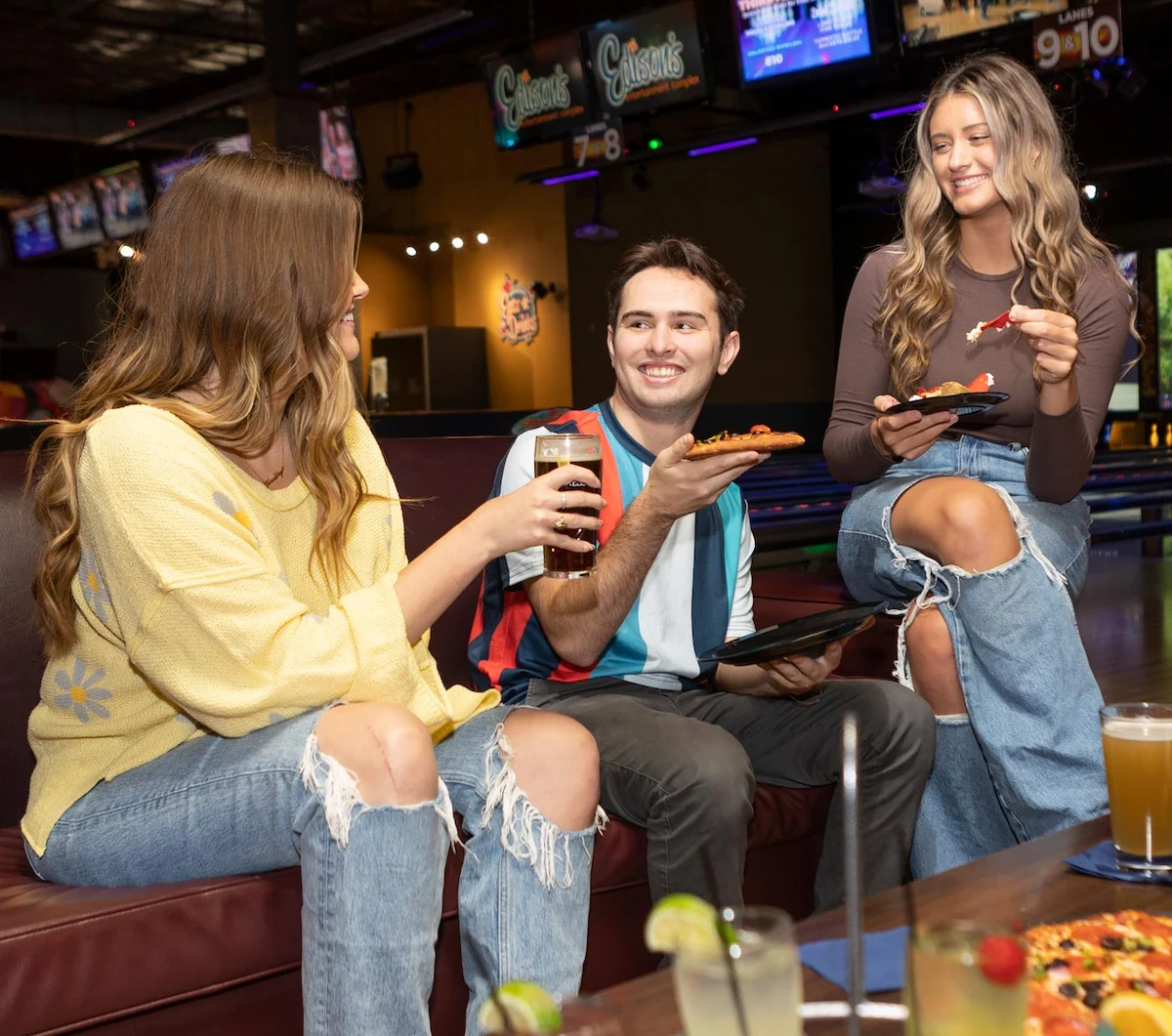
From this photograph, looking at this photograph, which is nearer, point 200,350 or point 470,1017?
point 470,1017

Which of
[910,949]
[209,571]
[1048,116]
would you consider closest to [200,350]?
[209,571]

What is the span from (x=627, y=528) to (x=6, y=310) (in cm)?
1278

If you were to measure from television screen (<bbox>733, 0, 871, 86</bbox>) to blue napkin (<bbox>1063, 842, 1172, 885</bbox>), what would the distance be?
6261 millimetres

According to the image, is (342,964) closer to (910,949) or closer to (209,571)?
(209,571)

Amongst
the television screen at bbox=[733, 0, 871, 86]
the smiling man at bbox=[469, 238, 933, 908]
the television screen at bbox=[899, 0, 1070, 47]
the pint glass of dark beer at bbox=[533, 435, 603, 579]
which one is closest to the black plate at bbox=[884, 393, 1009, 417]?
the smiling man at bbox=[469, 238, 933, 908]

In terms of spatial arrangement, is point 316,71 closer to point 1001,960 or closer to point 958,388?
point 958,388

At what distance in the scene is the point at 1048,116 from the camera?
2.66 m

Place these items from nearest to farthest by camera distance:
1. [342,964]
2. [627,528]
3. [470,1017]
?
1. [342,964]
2. [470,1017]
3. [627,528]

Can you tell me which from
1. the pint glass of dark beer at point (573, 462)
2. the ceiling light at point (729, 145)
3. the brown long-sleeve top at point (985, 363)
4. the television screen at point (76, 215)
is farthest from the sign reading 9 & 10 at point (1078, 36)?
the television screen at point (76, 215)

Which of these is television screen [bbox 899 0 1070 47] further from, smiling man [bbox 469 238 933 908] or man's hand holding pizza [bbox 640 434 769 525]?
man's hand holding pizza [bbox 640 434 769 525]

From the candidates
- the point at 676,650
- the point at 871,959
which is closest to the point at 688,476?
the point at 676,650

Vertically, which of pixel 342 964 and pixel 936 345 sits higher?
pixel 936 345

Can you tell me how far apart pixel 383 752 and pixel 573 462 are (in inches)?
19.7

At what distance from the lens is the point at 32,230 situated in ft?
38.6
